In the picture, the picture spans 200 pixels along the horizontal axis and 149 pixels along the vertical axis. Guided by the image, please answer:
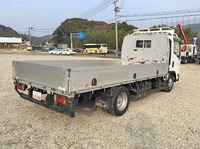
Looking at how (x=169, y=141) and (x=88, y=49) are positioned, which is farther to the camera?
(x=88, y=49)

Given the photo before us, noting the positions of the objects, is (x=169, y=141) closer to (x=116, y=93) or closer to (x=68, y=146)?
(x=116, y=93)

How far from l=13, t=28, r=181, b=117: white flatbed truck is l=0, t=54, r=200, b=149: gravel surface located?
509 mm

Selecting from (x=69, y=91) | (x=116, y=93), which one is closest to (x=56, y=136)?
(x=69, y=91)

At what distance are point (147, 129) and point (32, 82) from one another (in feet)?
9.79

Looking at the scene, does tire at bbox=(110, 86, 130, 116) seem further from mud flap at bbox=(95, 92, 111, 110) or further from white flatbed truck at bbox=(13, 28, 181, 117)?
mud flap at bbox=(95, 92, 111, 110)

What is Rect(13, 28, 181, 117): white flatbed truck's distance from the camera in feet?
10.7

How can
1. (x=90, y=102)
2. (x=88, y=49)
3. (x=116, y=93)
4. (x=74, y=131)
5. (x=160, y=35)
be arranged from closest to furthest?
(x=74, y=131)
(x=116, y=93)
(x=90, y=102)
(x=160, y=35)
(x=88, y=49)

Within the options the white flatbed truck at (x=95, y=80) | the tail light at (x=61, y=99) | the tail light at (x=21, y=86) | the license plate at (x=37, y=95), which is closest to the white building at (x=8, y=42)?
the white flatbed truck at (x=95, y=80)

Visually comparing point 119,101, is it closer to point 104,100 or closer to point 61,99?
point 104,100

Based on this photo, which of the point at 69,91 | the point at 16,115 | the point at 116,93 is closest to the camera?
the point at 69,91

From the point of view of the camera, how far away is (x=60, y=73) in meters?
3.21

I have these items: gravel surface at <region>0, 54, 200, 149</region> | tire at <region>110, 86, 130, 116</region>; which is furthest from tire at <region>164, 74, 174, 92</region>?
tire at <region>110, 86, 130, 116</region>

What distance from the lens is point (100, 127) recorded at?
13.3 feet

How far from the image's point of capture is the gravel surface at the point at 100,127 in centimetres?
336
